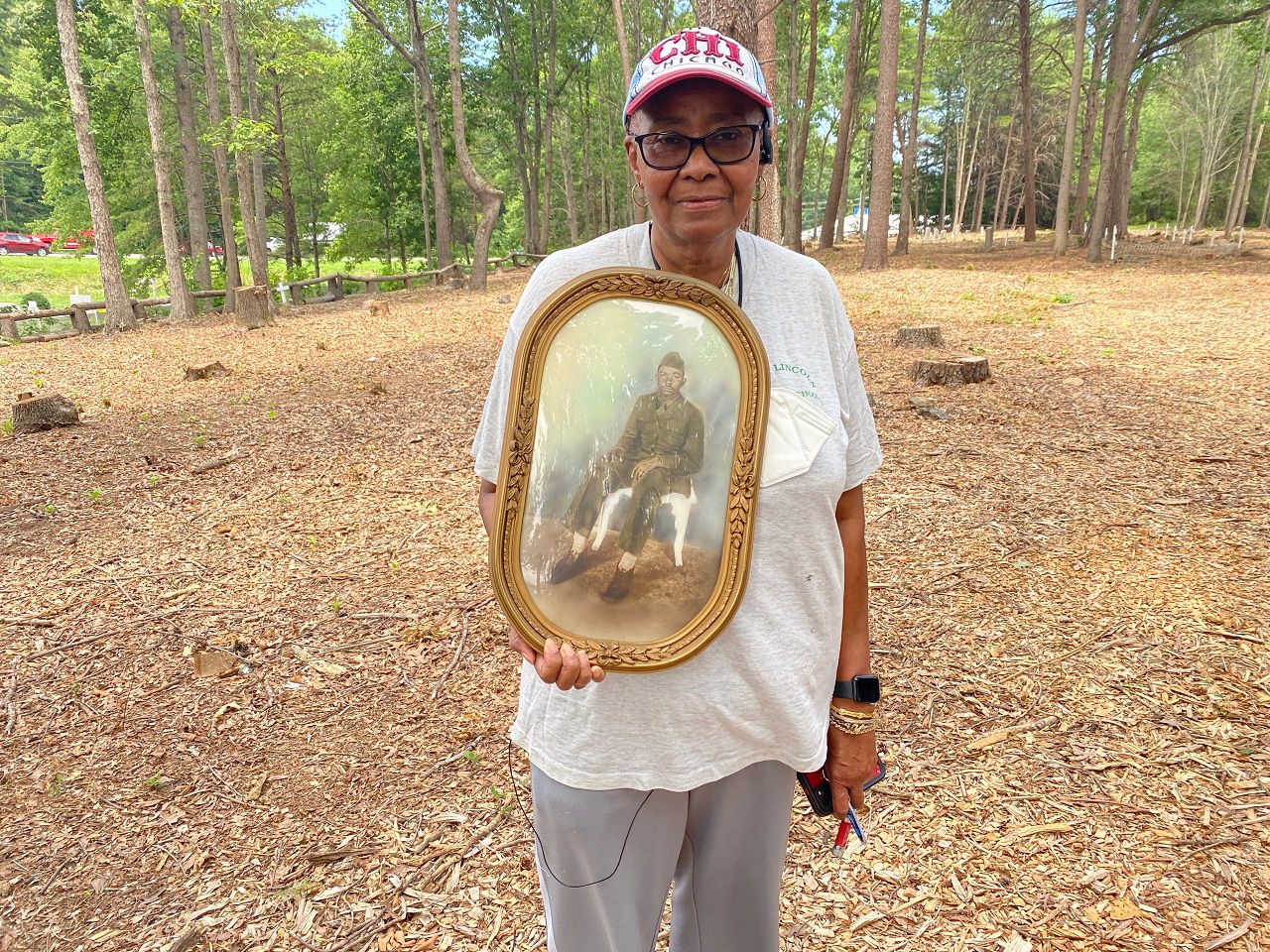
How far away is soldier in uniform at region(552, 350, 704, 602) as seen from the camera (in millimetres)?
1420

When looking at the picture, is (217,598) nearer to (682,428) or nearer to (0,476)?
(0,476)

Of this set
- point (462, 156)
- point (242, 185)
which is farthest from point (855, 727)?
point (462, 156)

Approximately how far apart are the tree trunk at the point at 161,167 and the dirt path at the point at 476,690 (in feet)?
35.6

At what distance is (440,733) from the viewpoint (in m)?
3.59

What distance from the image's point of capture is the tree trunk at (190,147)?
766 inches

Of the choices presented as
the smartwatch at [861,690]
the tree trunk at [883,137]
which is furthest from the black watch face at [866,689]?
the tree trunk at [883,137]

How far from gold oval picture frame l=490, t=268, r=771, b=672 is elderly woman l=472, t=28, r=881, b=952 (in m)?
0.07

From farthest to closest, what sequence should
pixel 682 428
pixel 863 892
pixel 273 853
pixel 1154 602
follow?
pixel 1154 602
pixel 273 853
pixel 863 892
pixel 682 428

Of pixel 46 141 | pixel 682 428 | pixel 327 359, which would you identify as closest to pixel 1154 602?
pixel 682 428

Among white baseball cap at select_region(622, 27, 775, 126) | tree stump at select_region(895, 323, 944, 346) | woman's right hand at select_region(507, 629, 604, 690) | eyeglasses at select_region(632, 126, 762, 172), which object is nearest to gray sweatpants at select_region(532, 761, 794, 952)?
woman's right hand at select_region(507, 629, 604, 690)

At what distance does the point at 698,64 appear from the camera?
1378 mm

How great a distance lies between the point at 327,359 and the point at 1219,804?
11617mm

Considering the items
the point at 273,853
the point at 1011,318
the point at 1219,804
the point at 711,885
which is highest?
the point at 1011,318

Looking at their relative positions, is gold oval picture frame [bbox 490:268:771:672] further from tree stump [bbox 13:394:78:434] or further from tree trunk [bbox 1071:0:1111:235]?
tree trunk [bbox 1071:0:1111:235]
